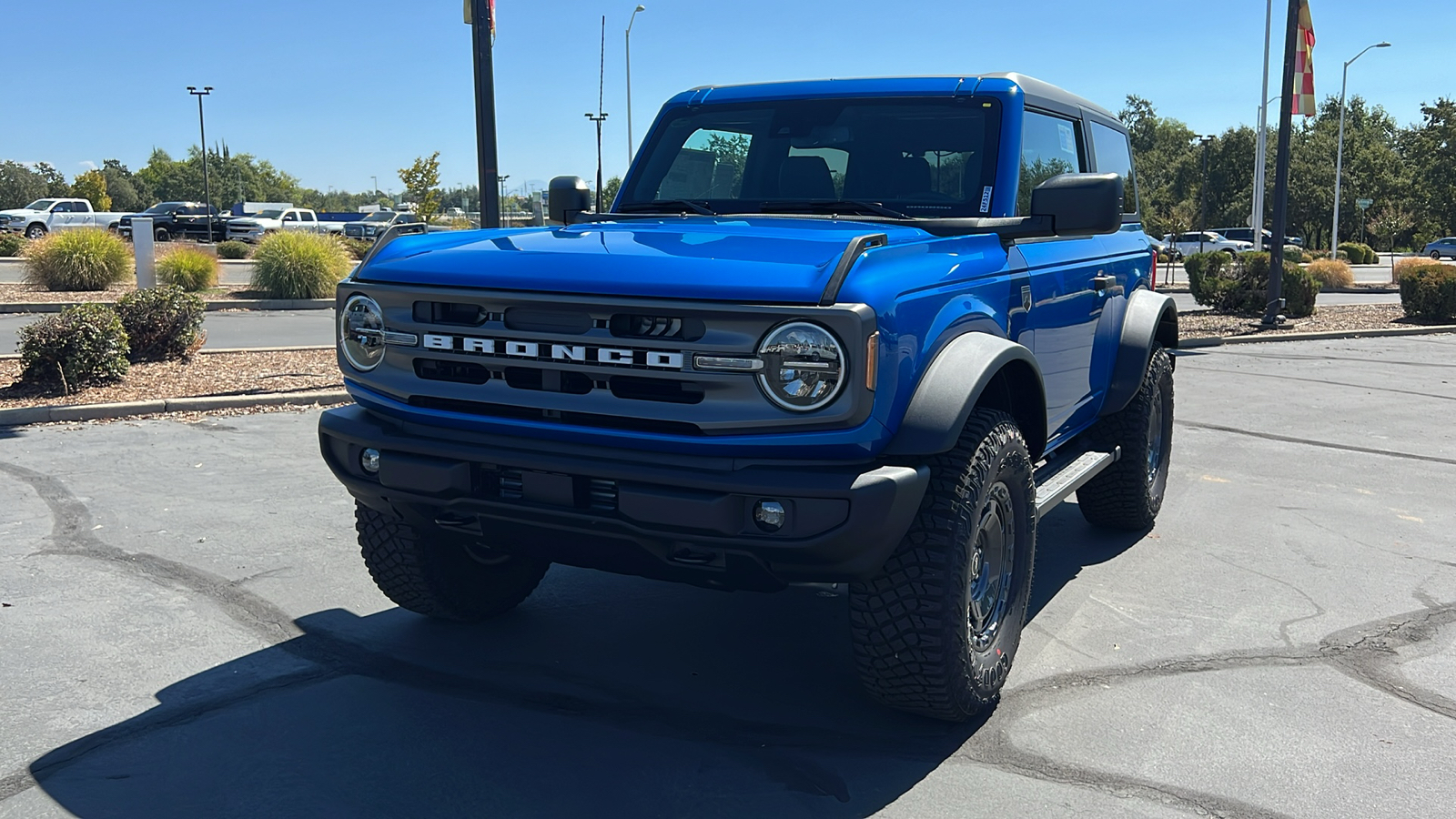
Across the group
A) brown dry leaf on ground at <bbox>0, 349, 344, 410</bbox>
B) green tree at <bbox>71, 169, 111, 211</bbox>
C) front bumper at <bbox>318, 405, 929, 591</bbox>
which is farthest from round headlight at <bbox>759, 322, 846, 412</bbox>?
green tree at <bbox>71, 169, 111, 211</bbox>

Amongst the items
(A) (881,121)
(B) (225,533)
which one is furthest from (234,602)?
(A) (881,121)

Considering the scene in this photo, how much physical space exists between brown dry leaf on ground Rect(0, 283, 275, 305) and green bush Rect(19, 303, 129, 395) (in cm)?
874

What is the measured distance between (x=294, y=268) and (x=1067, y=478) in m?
17.2

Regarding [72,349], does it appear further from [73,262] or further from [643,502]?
[73,262]

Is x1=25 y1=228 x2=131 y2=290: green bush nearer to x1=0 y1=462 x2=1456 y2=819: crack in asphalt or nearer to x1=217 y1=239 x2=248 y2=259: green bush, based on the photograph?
x1=217 y1=239 x2=248 y2=259: green bush

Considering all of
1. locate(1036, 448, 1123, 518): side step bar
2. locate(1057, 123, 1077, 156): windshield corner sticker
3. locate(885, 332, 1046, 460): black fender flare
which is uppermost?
locate(1057, 123, 1077, 156): windshield corner sticker

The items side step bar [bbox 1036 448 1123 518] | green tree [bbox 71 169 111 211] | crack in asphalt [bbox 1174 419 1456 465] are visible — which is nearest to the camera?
side step bar [bbox 1036 448 1123 518]

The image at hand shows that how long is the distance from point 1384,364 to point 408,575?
12.9 metres

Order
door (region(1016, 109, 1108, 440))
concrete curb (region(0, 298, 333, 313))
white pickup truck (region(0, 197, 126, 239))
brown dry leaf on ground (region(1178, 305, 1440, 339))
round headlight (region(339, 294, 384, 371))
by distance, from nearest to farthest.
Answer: round headlight (region(339, 294, 384, 371)) → door (region(1016, 109, 1108, 440)) → concrete curb (region(0, 298, 333, 313)) → brown dry leaf on ground (region(1178, 305, 1440, 339)) → white pickup truck (region(0, 197, 126, 239))

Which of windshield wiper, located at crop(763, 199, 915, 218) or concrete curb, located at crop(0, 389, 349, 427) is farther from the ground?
windshield wiper, located at crop(763, 199, 915, 218)

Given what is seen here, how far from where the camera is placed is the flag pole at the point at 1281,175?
666 inches

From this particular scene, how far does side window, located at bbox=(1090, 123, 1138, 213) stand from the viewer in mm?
5648

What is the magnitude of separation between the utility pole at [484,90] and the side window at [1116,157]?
4875mm

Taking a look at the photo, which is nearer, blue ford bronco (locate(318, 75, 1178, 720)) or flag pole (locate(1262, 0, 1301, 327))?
blue ford bronco (locate(318, 75, 1178, 720))
